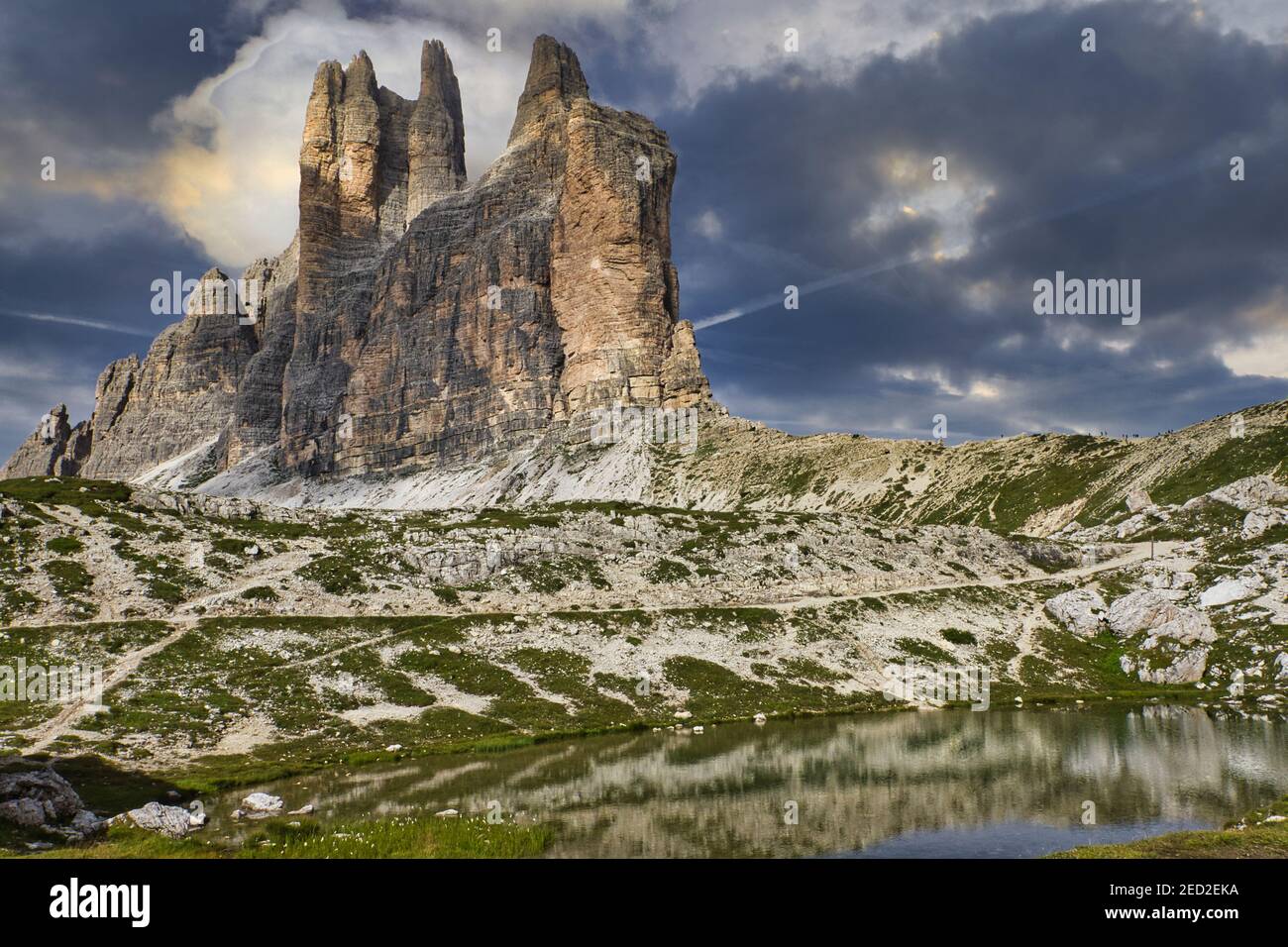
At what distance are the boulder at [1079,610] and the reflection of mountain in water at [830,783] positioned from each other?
103 ft

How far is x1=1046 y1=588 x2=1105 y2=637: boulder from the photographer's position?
89312 millimetres

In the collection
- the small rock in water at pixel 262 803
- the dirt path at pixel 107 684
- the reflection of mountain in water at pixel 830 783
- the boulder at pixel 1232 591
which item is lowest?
the reflection of mountain in water at pixel 830 783

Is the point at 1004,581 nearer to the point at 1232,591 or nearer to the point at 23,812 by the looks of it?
the point at 1232,591

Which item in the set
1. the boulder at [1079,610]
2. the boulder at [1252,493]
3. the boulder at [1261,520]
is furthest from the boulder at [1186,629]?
the boulder at [1252,493]

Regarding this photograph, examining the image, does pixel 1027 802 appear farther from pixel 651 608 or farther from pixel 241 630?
Answer: pixel 241 630

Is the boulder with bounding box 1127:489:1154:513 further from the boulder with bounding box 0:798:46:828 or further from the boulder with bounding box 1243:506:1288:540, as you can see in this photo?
the boulder with bounding box 0:798:46:828

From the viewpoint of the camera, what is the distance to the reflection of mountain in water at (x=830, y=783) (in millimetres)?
32031

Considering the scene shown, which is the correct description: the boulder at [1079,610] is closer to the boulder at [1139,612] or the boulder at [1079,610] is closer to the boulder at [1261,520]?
the boulder at [1139,612]

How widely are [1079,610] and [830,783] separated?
65797 millimetres

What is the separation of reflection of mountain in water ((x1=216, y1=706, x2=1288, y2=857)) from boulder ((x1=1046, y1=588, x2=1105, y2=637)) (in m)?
31.5

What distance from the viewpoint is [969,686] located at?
7450 cm
